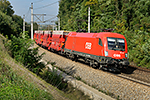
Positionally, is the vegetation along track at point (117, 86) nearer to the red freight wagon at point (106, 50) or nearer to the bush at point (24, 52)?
the red freight wagon at point (106, 50)

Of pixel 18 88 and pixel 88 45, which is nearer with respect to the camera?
pixel 18 88

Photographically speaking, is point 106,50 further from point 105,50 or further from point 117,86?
point 117,86

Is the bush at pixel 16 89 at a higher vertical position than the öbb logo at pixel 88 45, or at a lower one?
lower

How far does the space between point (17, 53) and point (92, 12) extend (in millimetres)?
27197

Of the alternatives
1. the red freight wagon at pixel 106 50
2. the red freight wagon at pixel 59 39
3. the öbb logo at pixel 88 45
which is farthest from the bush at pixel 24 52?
the red freight wagon at pixel 59 39

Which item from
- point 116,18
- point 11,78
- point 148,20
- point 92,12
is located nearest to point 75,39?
point 148,20

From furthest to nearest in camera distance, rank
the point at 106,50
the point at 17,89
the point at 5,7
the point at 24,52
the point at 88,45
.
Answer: the point at 5,7 → the point at 88,45 → the point at 106,50 → the point at 24,52 → the point at 17,89

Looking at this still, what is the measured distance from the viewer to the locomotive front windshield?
11.7 m

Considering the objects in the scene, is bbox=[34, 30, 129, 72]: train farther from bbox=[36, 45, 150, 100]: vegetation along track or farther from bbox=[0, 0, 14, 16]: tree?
bbox=[0, 0, 14, 16]: tree

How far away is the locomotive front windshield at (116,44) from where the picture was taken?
1166 centimetres

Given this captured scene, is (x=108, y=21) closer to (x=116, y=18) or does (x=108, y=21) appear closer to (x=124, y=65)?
(x=116, y=18)

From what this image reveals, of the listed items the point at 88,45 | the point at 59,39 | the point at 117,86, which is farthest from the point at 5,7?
the point at 117,86

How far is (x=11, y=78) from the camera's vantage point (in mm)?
4781

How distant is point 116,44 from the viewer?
11.8 m
